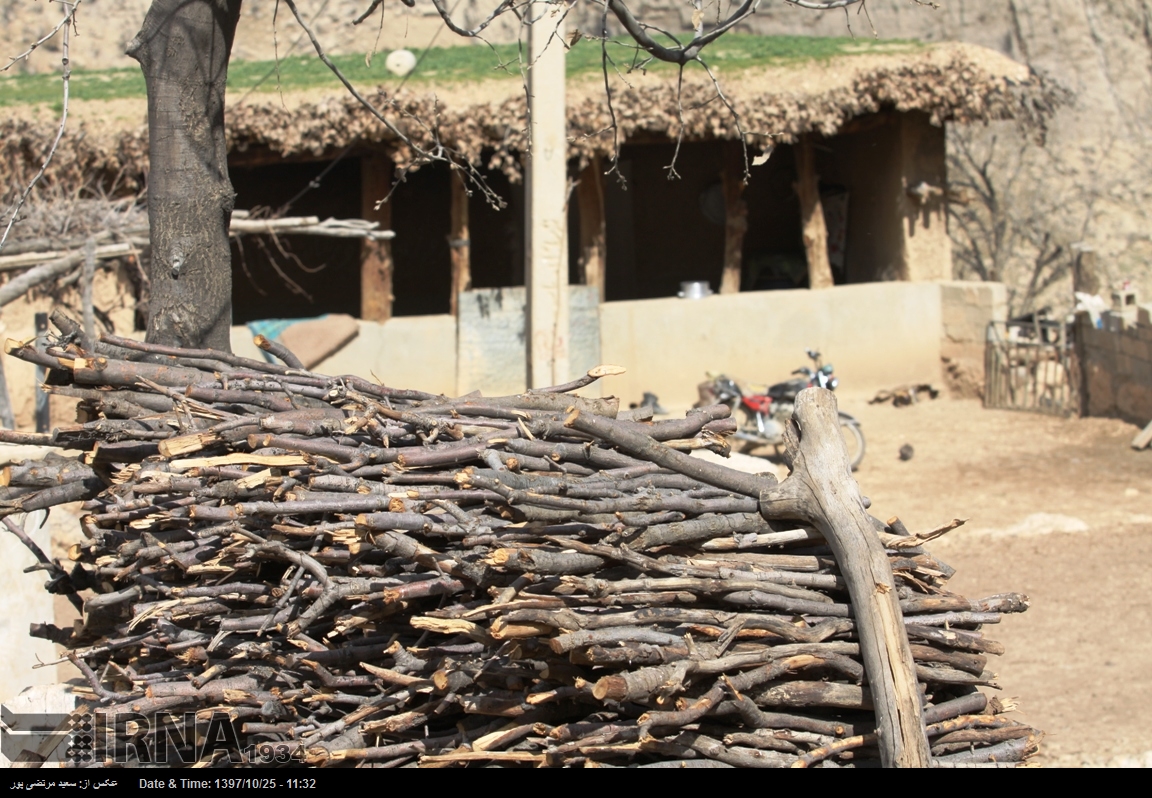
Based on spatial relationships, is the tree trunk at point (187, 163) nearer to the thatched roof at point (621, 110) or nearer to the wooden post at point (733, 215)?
the thatched roof at point (621, 110)

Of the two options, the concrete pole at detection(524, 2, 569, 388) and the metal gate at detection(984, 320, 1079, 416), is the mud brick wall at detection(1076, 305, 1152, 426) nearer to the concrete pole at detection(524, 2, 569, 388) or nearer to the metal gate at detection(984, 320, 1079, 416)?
the metal gate at detection(984, 320, 1079, 416)

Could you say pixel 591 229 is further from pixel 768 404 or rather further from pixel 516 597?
pixel 516 597

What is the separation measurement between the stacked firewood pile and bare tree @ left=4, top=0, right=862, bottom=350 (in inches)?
29.4

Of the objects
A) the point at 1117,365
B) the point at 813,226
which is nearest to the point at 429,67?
the point at 813,226

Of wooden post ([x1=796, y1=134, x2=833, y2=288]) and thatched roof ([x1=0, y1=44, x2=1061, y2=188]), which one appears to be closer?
thatched roof ([x1=0, y1=44, x2=1061, y2=188])

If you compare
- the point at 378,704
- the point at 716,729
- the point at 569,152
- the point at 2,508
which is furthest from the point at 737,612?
the point at 569,152

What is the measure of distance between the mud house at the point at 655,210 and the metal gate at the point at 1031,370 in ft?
0.93

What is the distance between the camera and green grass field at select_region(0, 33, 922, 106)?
10281 mm

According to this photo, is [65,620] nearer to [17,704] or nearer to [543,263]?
[17,704]

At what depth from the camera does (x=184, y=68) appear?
3.62 metres

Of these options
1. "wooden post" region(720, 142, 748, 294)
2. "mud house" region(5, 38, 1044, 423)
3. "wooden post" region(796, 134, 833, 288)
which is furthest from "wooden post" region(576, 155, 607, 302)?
"wooden post" region(796, 134, 833, 288)

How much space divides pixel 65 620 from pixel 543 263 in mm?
4721

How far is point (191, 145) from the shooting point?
3.69 meters

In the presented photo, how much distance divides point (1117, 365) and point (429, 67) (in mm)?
7294
